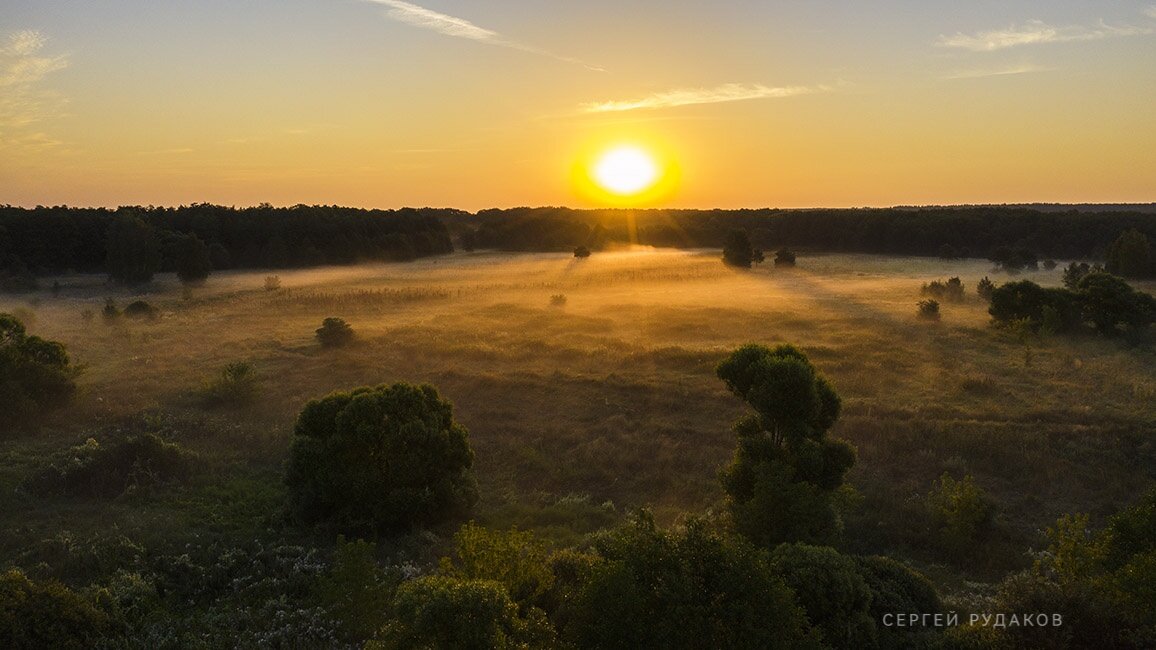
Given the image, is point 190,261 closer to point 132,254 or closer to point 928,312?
point 132,254

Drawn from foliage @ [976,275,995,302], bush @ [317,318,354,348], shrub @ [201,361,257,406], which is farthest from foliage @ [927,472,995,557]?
foliage @ [976,275,995,302]

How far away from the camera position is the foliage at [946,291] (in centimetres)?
5731

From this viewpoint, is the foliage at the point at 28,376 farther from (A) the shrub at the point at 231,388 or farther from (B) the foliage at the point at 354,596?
(B) the foliage at the point at 354,596

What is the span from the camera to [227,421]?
2580cm

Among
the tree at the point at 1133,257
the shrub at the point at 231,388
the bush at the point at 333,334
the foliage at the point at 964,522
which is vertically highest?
the tree at the point at 1133,257

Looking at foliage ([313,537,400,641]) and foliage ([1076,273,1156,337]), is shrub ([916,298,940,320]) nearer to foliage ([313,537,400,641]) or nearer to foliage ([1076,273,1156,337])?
foliage ([1076,273,1156,337])

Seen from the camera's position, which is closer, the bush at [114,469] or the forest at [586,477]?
the forest at [586,477]

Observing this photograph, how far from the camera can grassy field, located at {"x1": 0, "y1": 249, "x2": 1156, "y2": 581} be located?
18750 millimetres

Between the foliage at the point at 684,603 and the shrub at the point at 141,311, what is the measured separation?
49600 mm

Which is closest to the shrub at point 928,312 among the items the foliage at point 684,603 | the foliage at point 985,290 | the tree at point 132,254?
the foliage at point 985,290

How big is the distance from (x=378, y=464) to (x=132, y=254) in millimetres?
62692

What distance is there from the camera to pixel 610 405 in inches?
1107

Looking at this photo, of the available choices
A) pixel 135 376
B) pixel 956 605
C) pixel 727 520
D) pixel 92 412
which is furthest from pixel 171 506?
pixel 956 605

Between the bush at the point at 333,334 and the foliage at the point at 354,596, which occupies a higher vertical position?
the bush at the point at 333,334
